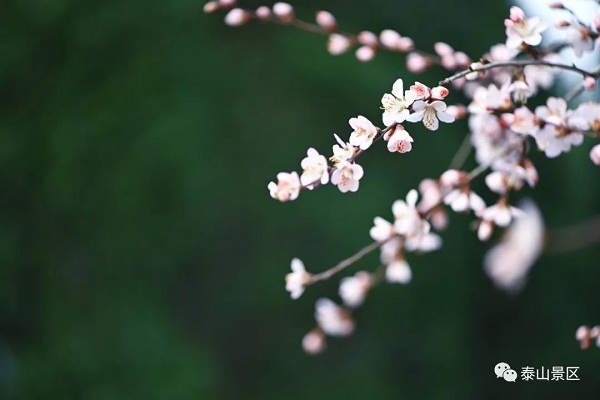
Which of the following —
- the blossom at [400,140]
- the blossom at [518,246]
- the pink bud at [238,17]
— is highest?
the pink bud at [238,17]

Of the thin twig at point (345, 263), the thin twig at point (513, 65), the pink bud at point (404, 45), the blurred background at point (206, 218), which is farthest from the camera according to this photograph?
the blurred background at point (206, 218)

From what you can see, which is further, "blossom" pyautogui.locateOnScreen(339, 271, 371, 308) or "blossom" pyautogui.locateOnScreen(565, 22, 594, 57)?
"blossom" pyautogui.locateOnScreen(339, 271, 371, 308)

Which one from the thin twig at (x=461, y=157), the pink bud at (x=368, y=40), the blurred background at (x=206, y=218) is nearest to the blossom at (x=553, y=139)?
the thin twig at (x=461, y=157)

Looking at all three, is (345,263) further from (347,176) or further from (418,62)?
(418,62)

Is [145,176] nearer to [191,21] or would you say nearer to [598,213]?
[191,21]

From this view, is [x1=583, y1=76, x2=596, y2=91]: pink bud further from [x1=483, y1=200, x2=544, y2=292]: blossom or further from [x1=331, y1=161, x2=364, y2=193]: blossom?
[x1=483, y1=200, x2=544, y2=292]: blossom

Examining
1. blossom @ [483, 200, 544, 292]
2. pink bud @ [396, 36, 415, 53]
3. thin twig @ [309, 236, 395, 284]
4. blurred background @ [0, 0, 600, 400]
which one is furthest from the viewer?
blurred background @ [0, 0, 600, 400]

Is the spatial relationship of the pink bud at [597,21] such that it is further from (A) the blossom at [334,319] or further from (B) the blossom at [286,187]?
(A) the blossom at [334,319]

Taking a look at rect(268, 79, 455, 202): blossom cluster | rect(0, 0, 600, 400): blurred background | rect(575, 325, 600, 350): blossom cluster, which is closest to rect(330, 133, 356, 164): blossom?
rect(268, 79, 455, 202): blossom cluster
